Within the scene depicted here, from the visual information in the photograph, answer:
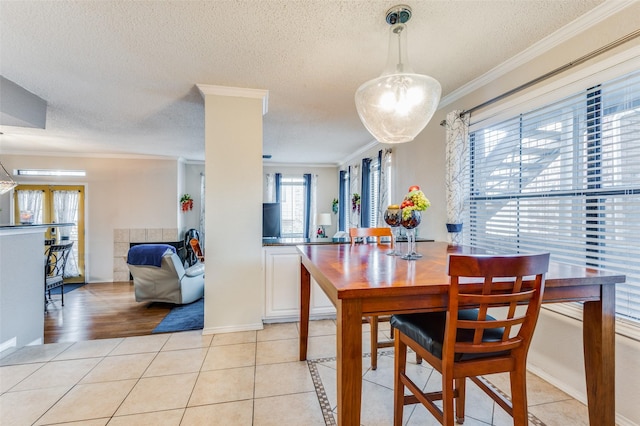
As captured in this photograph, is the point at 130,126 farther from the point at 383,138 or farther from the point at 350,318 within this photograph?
the point at 350,318

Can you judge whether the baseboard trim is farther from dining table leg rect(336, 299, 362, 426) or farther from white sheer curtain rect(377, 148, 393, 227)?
white sheer curtain rect(377, 148, 393, 227)

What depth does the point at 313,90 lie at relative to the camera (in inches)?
118

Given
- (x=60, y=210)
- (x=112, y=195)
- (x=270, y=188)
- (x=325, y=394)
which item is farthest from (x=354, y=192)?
(x=60, y=210)

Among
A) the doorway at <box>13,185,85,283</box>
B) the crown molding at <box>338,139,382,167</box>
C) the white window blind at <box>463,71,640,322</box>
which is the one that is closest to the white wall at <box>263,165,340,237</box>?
the crown molding at <box>338,139,382,167</box>

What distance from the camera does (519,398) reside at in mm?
1222

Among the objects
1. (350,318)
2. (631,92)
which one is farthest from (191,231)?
(631,92)

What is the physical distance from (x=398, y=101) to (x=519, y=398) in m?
1.57

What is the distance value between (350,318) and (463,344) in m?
0.50

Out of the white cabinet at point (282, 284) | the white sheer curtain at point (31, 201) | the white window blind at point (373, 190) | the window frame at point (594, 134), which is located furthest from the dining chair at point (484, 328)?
the white sheer curtain at point (31, 201)

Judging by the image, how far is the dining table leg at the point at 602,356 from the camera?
137 centimetres

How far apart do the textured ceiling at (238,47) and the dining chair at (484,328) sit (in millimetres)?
1619

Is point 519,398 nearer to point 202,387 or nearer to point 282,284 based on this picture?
point 202,387

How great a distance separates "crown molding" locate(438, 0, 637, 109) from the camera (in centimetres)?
171

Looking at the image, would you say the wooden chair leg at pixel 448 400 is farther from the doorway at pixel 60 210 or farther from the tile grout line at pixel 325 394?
the doorway at pixel 60 210
